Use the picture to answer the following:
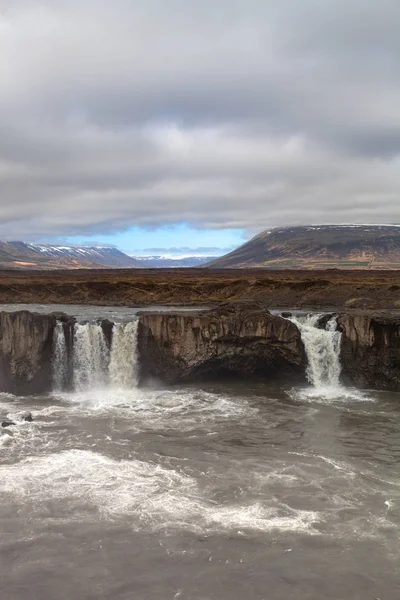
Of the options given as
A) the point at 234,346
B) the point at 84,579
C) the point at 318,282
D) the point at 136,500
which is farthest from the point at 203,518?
the point at 318,282

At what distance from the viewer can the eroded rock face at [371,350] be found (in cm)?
3828

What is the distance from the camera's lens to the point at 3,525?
18.0m

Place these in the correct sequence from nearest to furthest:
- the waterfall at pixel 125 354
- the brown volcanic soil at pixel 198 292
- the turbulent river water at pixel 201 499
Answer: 1. the turbulent river water at pixel 201 499
2. the waterfall at pixel 125 354
3. the brown volcanic soil at pixel 198 292

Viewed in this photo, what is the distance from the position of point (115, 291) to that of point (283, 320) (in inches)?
1815

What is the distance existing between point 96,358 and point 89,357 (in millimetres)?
589

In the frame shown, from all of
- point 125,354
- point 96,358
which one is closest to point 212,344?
point 125,354

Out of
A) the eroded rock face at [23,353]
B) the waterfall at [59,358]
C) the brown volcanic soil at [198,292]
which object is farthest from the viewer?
the brown volcanic soil at [198,292]

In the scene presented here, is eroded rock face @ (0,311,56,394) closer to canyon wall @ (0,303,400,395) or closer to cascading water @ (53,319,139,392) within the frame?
canyon wall @ (0,303,400,395)

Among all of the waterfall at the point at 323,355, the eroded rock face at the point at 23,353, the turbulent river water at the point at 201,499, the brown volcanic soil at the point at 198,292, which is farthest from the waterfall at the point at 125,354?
the brown volcanic soil at the point at 198,292

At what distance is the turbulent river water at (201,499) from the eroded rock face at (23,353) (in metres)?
3.64

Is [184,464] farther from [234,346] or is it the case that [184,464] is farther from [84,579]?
[234,346]

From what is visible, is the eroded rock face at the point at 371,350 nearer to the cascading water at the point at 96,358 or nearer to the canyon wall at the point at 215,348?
the canyon wall at the point at 215,348

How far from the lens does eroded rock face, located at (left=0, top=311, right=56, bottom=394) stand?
38.6 metres

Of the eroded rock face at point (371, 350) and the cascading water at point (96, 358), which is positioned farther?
the cascading water at point (96, 358)
